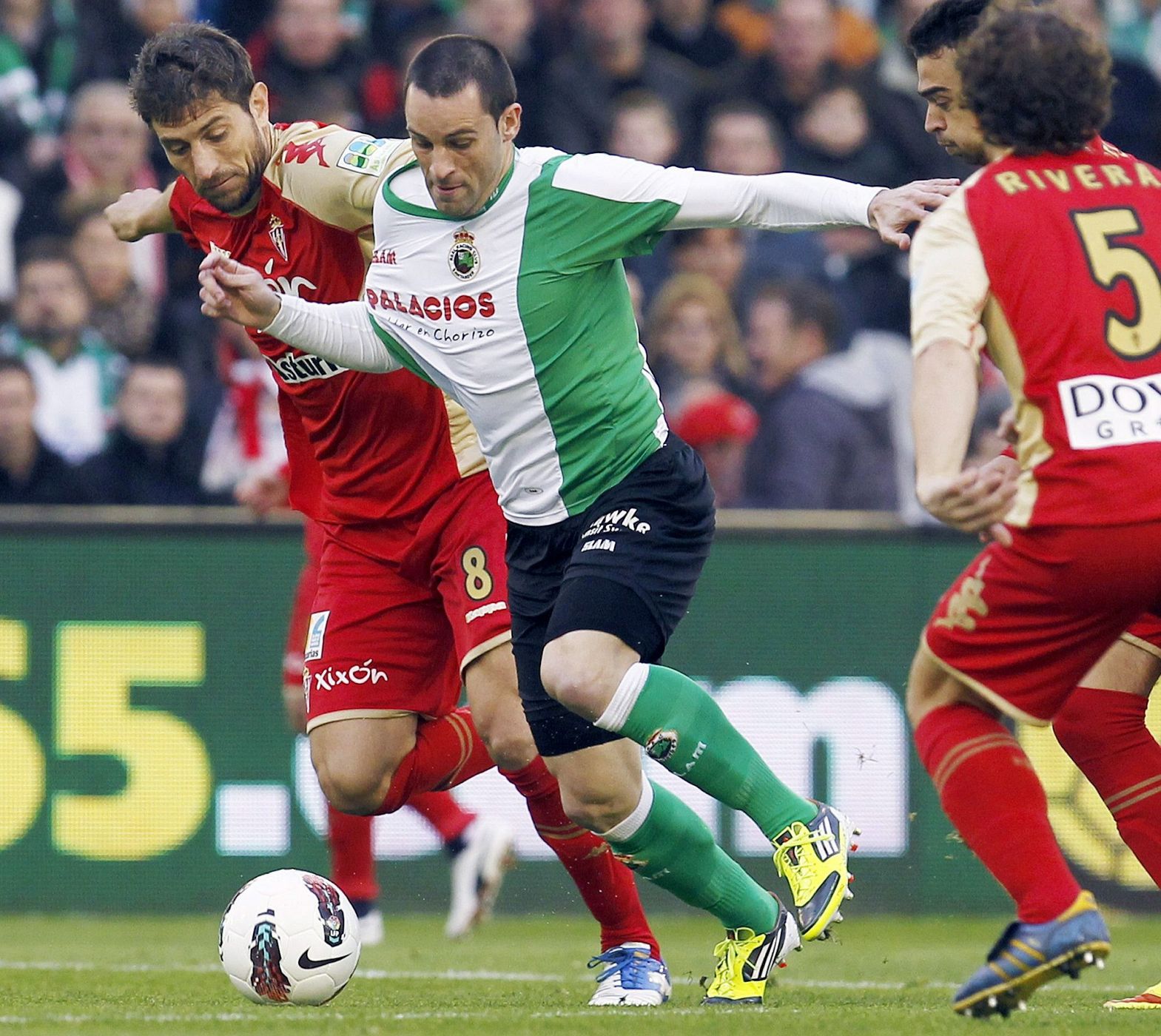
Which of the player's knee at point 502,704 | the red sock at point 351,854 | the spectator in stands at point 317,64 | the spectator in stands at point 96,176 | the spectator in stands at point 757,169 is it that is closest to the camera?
the player's knee at point 502,704

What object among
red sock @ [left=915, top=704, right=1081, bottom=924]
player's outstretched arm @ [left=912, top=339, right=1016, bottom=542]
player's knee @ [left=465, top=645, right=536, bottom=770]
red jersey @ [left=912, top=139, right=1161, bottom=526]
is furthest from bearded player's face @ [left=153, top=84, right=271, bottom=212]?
red sock @ [left=915, top=704, right=1081, bottom=924]

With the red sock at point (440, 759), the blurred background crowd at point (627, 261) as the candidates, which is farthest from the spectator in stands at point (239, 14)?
the red sock at point (440, 759)

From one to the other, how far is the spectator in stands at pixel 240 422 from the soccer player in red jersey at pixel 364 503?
2633 millimetres

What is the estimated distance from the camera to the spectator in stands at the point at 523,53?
436 inches

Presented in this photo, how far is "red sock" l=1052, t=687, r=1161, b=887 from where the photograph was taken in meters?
4.92

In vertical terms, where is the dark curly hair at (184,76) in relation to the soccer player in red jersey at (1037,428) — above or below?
above

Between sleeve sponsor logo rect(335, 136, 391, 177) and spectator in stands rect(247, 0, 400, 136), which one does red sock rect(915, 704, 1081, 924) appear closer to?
sleeve sponsor logo rect(335, 136, 391, 177)

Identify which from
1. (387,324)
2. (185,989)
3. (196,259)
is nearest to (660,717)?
(387,324)

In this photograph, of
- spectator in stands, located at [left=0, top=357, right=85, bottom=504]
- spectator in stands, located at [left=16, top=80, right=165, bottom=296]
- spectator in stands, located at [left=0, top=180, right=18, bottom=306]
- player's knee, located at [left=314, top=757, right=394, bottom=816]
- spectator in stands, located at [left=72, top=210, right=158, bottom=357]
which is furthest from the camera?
spectator in stands, located at [left=16, top=80, right=165, bottom=296]

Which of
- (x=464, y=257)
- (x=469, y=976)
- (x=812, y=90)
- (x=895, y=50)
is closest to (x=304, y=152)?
(x=464, y=257)

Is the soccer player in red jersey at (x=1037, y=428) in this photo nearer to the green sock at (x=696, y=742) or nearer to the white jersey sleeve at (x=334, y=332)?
the green sock at (x=696, y=742)

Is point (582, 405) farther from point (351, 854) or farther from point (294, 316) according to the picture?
point (351, 854)

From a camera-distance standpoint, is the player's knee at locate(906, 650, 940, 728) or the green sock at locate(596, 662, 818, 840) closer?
the player's knee at locate(906, 650, 940, 728)

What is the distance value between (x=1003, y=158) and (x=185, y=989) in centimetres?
344
